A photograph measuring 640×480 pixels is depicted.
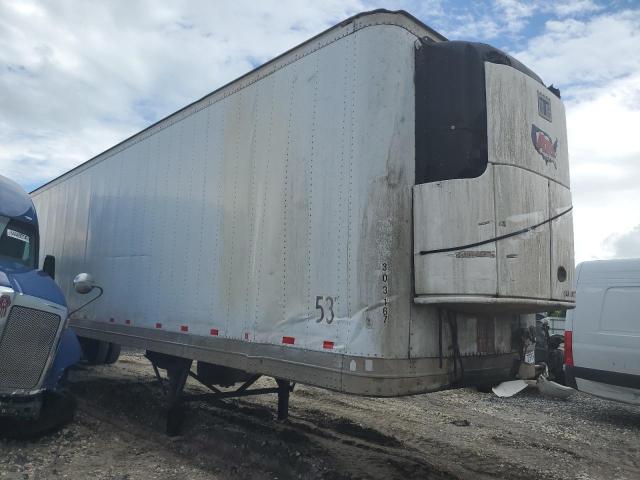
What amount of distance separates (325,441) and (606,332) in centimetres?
480

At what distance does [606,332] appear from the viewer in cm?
791

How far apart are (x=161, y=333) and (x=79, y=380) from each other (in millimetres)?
4447

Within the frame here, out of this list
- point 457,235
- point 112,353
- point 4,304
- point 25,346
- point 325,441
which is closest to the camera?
point 457,235

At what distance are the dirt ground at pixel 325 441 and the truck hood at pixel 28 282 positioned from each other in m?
1.58

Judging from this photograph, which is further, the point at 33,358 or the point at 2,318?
the point at 33,358

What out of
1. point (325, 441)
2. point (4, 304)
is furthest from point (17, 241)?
point (325, 441)

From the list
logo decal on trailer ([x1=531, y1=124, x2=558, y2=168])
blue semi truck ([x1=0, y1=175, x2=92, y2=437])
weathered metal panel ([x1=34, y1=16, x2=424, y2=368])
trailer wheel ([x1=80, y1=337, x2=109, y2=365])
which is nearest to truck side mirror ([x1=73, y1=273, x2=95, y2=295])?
blue semi truck ([x1=0, y1=175, x2=92, y2=437])

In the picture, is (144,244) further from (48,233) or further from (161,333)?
(48,233)

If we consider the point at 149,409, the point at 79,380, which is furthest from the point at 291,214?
the point at 79,380

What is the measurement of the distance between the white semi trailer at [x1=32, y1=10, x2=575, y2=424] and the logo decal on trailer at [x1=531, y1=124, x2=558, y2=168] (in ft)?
0.06

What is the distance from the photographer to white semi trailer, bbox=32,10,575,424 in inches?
147

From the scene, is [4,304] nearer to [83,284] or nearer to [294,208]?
[83,284]

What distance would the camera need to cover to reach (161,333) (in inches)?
233

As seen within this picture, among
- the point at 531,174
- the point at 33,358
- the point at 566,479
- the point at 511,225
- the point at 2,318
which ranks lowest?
the point at 566,479
